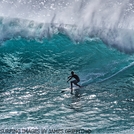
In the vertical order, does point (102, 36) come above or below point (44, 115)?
above

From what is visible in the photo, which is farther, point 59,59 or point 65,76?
point 59,59

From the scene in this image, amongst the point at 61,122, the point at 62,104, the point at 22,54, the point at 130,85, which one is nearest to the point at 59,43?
the point at 22,54

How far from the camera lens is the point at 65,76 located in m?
14.4

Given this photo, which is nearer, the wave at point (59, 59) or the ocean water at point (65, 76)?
the ocean water at point (65, 76)

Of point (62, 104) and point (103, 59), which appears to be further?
point (103, 59)

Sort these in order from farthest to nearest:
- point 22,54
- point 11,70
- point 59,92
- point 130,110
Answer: point 22,54
point 11,70
point 59,92
point 130,110

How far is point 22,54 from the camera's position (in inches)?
678

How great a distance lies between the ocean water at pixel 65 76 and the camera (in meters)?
9.09

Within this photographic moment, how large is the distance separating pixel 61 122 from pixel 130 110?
2.91m

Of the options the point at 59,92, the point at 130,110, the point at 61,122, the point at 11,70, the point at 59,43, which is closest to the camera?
the point at 61,122

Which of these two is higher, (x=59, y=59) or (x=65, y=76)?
(x=59, y=59)

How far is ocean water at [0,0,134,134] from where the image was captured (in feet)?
29.8

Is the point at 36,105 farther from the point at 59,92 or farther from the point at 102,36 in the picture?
the point at 102,36

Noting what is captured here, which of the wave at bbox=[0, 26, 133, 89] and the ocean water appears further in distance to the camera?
the wave at bbox=[0, 26, 133, 89]
